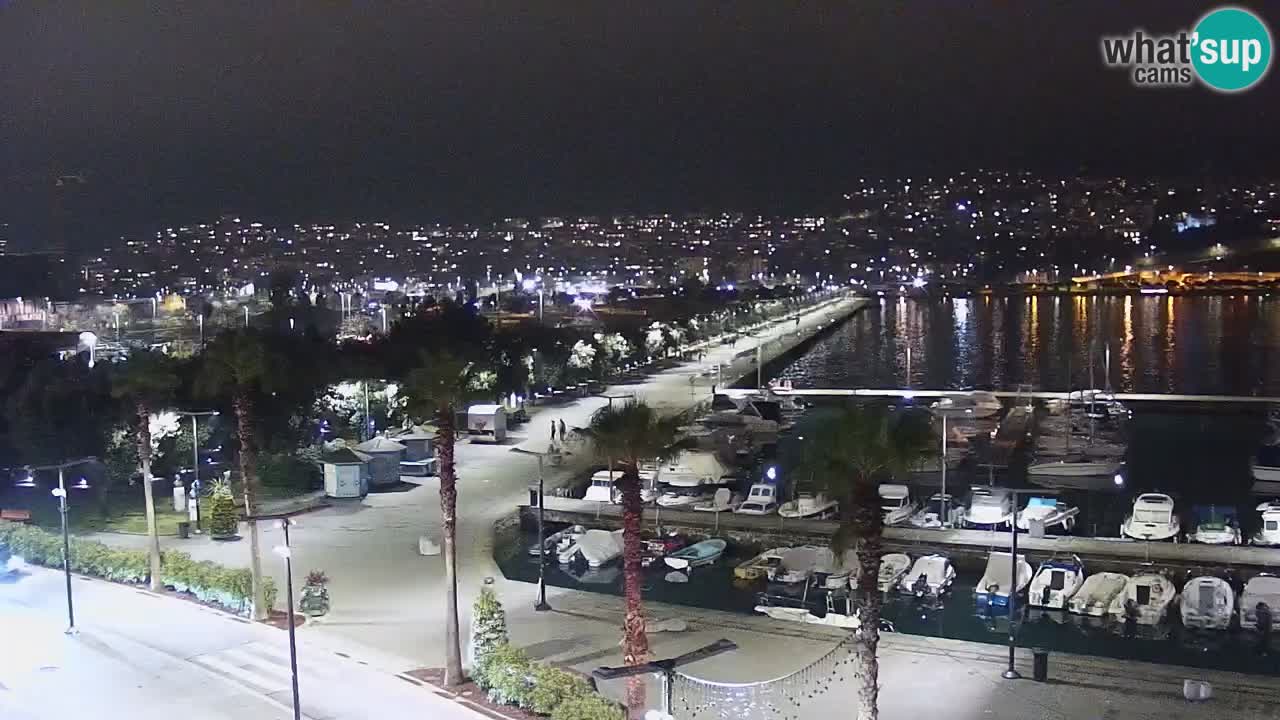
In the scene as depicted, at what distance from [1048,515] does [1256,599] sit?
5340 millimetres

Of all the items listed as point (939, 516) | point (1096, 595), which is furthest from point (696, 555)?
point (1096, 595)

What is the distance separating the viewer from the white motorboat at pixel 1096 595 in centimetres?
1741

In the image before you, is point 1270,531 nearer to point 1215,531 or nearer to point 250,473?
point 1215,531

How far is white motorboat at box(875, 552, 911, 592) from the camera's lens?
1847 cm

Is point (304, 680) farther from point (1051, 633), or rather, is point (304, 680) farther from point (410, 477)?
point (410, 477)

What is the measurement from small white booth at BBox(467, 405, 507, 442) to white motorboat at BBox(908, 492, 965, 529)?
1287 cm

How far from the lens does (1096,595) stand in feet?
57.5

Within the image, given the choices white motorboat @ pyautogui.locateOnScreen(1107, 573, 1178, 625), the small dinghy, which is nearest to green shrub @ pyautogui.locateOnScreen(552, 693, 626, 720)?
the small dinghy

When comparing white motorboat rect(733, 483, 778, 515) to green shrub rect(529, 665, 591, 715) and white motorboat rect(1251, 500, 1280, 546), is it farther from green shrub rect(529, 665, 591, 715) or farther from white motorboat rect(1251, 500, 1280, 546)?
green shrub rect(529, 665, 591, 715)

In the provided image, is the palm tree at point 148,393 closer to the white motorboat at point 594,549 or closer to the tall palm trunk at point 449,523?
the tall palm trunk at point 449,523

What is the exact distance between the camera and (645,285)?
165000mm

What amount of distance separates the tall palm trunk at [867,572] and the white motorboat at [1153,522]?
1301 cm

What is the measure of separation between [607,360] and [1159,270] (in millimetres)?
143942

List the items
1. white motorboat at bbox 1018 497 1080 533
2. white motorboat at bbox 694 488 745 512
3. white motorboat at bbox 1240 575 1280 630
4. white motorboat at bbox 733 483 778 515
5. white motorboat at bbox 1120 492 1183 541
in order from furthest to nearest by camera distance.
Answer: white motorboat at bbox 694 488 745 512 < white motorboat at bbox 733 483 778 515 < white motorboat at bbox 1018 497 1080 533 < white motorboat at bbox 1120 492 1183 541 < white motorboat at bbox 1240 575 1280 630
